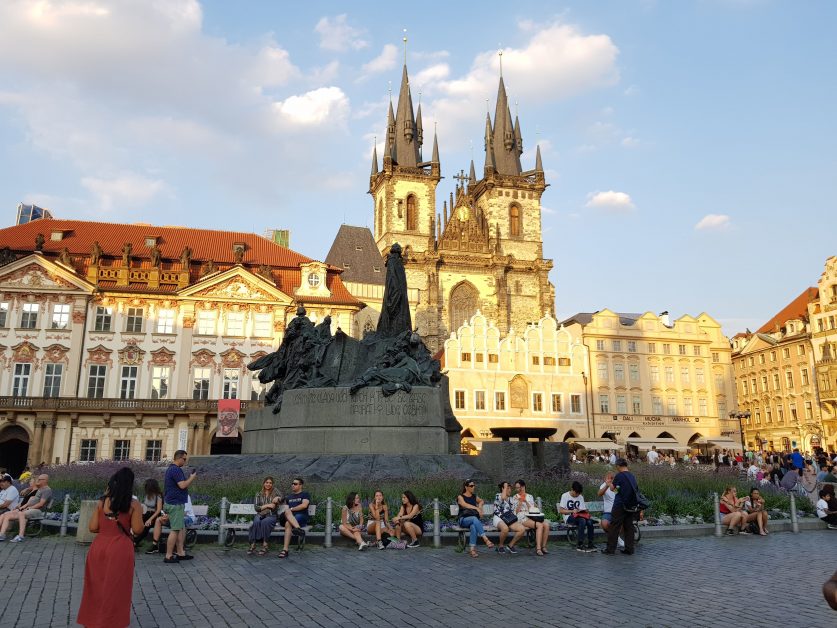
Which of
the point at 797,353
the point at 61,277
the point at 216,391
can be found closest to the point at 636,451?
the point at 797,353

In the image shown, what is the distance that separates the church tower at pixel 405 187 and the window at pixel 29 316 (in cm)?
3521

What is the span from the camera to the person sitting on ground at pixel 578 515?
1034 centimetres

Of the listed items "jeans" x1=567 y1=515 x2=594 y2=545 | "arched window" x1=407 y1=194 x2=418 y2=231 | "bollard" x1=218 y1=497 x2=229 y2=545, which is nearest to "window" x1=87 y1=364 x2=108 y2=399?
"bollard" x1=218 y1=497 x2=229 y2=545

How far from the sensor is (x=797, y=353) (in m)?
60.2

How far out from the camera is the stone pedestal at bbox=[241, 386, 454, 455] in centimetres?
1405

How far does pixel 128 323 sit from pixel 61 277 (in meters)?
4.58

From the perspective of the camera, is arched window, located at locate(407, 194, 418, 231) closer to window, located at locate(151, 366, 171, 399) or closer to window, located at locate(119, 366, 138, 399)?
window, located at locate(151, 366, 171, 399)

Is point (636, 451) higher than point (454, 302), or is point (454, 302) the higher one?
point (454, 302)

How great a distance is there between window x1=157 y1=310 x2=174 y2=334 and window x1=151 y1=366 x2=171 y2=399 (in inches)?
88.3

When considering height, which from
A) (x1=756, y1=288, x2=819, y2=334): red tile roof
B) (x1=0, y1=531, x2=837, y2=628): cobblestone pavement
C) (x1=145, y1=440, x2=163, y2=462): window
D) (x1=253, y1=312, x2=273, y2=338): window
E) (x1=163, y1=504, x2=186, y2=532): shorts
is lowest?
(x1=0, y1=531, x2=837, y2=628): cobblestone pavement

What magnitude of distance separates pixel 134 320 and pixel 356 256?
25667 millimetres

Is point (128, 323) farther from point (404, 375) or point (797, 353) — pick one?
point (797, 353)

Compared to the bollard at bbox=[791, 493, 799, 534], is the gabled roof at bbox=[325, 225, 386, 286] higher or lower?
higher

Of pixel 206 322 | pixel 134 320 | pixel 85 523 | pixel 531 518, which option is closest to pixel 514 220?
pixel 206 322
